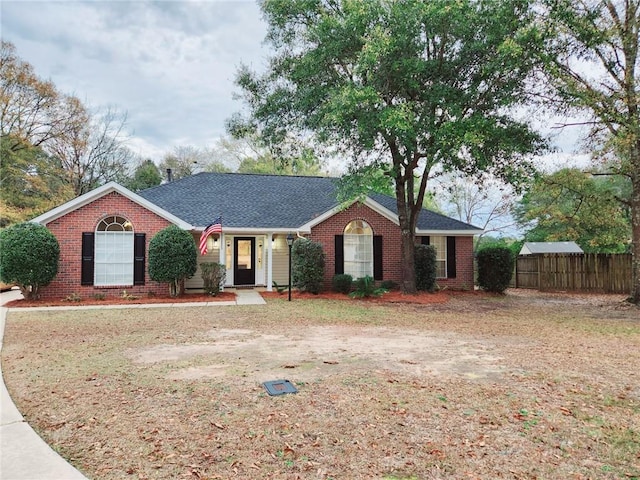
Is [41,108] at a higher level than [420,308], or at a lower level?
higher

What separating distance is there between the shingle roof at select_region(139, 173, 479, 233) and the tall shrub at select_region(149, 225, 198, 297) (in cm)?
184

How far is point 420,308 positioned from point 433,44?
798 centimetres

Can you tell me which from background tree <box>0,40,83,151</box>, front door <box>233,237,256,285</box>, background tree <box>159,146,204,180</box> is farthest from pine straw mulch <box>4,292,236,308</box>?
background tree <box>159,146,204,180</box>

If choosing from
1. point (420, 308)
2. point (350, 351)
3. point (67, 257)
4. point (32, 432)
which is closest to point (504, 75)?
point (420, 308)

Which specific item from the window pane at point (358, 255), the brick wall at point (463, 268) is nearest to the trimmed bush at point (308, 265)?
the window pane at point (358, 255)

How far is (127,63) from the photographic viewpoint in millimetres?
16969

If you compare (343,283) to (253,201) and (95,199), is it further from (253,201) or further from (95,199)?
(95,199)

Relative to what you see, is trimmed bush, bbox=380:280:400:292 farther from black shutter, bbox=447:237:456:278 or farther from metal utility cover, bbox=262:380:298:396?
metal utility cover, bbox=262:380:298:396

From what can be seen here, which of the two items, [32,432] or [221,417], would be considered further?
[221,417]

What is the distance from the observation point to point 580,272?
54.4ft

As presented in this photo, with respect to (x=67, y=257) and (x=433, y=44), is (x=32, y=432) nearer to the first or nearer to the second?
(x=67, y=257)

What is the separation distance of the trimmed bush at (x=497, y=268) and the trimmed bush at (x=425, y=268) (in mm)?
2413

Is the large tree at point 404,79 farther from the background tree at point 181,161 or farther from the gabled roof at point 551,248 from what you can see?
the background tree at point 181,161

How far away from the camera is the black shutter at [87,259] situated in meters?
12.6
